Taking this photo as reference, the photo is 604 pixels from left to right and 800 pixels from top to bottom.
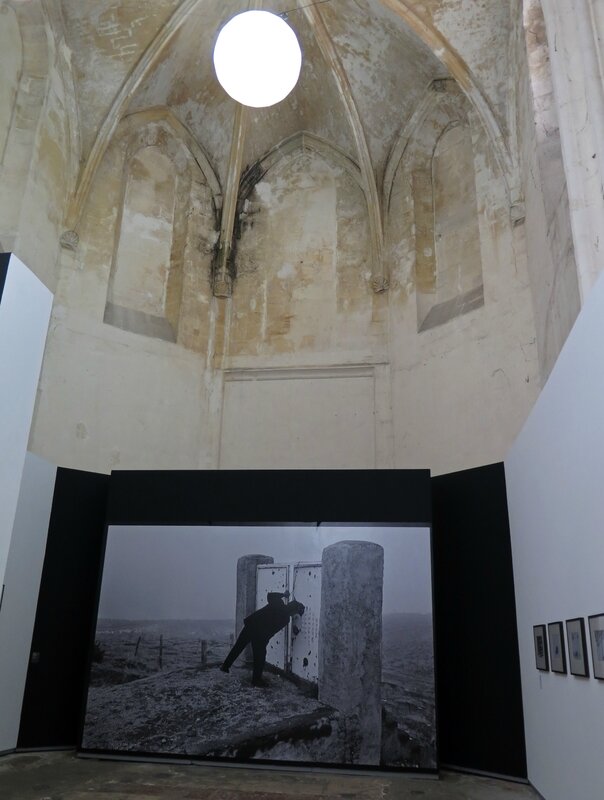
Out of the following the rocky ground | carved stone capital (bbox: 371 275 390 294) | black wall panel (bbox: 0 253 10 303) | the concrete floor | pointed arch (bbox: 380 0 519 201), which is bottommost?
the concrete floor

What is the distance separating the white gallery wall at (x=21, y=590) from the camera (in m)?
7.12

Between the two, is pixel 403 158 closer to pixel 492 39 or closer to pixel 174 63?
pixel 492 39

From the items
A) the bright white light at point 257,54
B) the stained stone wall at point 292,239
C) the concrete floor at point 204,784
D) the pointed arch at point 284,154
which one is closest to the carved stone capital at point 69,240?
the stained stone wall at point 292,239

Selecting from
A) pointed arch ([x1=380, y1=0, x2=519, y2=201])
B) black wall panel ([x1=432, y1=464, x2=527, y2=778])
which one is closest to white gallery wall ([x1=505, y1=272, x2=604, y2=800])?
black wall panel ([x1=432, y1=464, x2=527, y2=778])

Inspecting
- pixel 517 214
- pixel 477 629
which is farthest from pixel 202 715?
pixel 517 214

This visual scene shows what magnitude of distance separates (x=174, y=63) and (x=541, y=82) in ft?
20.9

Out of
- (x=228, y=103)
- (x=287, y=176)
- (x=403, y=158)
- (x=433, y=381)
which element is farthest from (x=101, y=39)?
(x=433, y=381)

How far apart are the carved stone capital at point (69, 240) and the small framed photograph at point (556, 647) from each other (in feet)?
30.3

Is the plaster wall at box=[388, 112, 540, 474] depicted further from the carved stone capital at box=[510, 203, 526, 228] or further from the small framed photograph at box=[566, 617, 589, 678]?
the small framed photograph at box=[566, 617, 589, 678]

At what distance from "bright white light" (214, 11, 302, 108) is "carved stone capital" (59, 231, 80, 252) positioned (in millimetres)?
3907

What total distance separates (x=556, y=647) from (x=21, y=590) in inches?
213

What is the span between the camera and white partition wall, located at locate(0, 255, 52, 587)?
383 cm

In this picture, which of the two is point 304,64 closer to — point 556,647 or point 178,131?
point 178,131

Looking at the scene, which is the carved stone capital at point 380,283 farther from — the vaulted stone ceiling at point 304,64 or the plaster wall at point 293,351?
the vaulted stone ceiling at point 304,64
